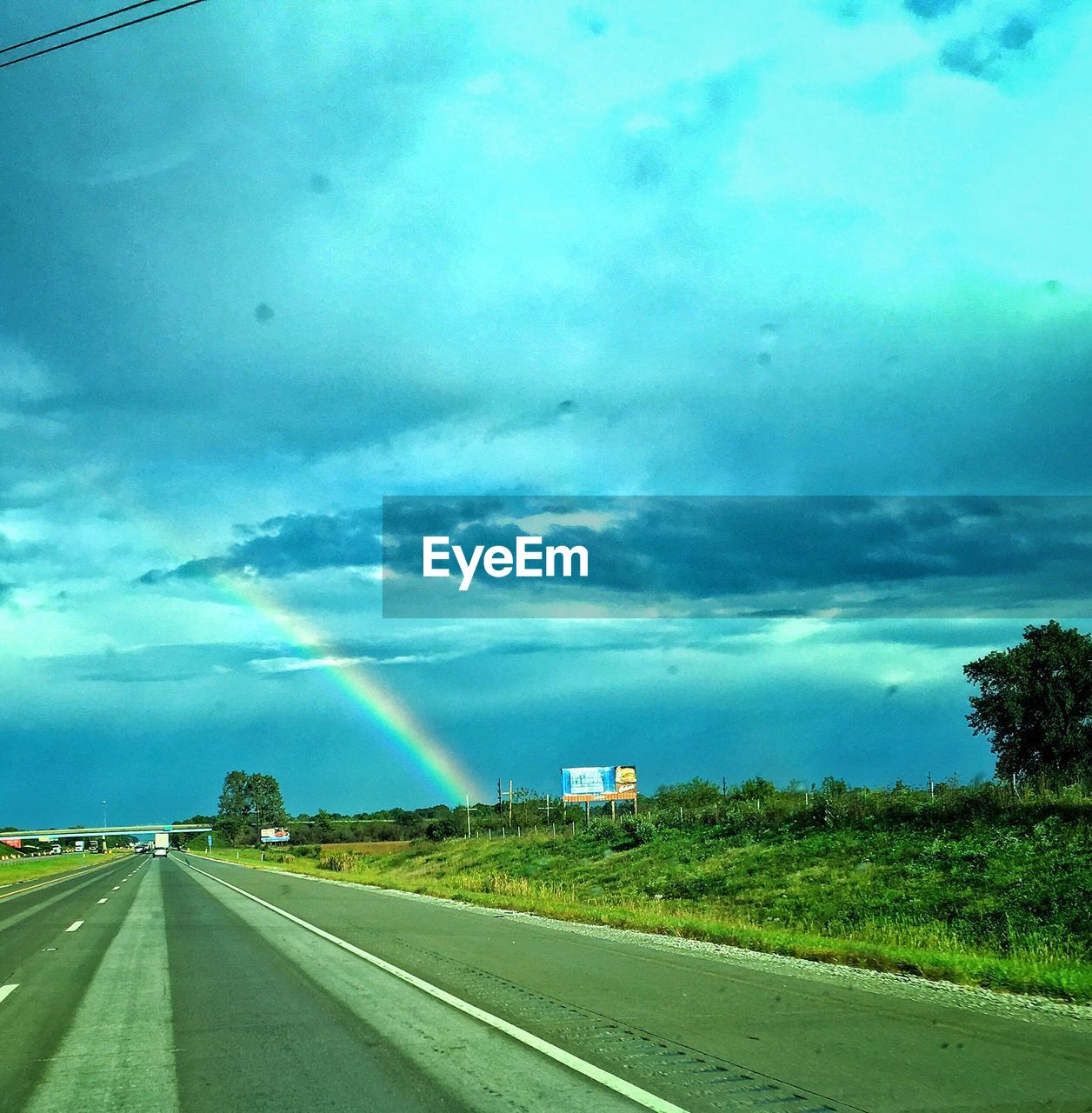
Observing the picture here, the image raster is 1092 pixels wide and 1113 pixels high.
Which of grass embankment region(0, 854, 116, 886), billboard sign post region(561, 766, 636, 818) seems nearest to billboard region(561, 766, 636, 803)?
billboard sign post region(561, 766, 636, 818)

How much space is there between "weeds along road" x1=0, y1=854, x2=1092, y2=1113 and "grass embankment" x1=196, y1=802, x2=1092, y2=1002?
2223 millimetres

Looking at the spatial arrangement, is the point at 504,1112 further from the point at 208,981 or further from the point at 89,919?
the point at 89,919

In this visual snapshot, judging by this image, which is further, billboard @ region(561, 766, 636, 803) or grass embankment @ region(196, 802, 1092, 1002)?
billboard @ region(561, 766, 636, 803)

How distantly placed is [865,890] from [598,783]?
5113cm

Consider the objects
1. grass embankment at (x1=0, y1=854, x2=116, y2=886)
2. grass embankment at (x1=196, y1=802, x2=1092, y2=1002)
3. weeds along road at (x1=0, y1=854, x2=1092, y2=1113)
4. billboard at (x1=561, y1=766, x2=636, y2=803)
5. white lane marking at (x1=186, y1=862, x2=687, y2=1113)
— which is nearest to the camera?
white lane marking at (x1=186, y1=862, x2=687, y2=1113)

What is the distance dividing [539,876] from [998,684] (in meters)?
36.3

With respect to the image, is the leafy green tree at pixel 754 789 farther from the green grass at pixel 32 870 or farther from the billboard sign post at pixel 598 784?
the green grass at pixel 32 870

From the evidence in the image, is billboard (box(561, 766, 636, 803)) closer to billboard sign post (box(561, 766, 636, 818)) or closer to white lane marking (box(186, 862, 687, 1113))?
billboard sign post (box(561, 766, 636, 818))

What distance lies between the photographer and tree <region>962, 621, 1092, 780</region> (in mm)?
66125

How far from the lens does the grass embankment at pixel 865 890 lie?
50.5 feet

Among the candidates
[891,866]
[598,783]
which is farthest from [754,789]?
[891,866]

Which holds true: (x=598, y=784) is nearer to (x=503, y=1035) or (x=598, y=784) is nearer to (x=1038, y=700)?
(x=1038, y=700)

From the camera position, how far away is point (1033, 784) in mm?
37188

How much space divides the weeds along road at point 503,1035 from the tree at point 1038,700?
189ft
